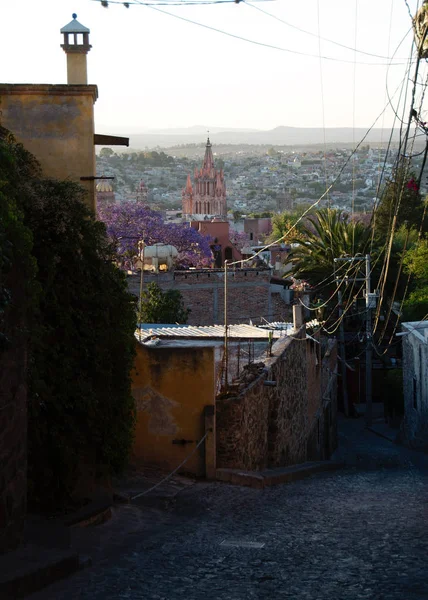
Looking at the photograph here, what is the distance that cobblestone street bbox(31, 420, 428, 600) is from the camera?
732cm

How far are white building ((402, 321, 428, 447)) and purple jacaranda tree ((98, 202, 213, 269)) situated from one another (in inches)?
968

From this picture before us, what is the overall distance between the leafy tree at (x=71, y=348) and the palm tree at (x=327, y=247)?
36.4 m

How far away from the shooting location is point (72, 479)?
10148 mm

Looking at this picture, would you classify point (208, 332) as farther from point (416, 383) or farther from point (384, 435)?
point (384, 435)

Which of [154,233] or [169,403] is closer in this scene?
[169,403]

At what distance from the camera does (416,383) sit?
95.6 feet

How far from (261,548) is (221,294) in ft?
99.0

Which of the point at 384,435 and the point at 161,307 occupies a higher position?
the point at 161,307

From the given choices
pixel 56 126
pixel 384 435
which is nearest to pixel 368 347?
pixel 384 435

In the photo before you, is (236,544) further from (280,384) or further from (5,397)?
(280,384)

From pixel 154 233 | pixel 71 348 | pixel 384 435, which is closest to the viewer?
pixel 71 348

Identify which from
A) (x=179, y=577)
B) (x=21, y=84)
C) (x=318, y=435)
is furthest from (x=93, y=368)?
(x=318, y=435)

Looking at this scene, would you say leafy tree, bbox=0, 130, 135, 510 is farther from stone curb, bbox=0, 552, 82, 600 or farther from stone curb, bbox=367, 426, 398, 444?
stone curb, bbox=367, 426, 398, 444

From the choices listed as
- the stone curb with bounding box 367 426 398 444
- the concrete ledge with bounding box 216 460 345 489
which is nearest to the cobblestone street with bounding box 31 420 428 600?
the concrete ledge with bounding box 216 460 345 489
